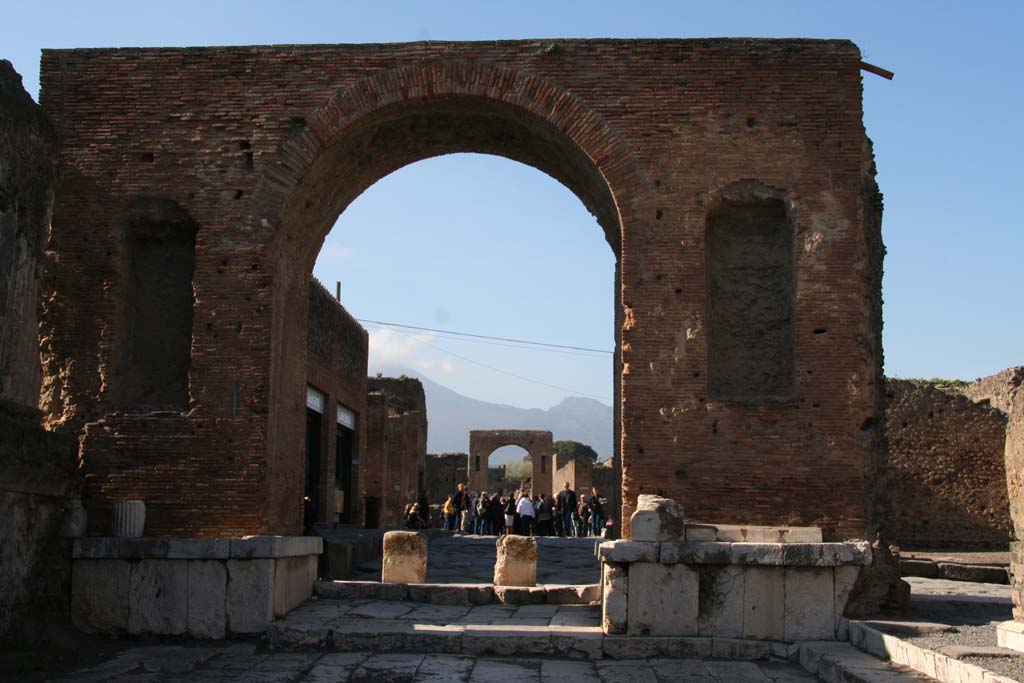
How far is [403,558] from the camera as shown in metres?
11.4

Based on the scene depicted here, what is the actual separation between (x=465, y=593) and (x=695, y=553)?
258 centimetres

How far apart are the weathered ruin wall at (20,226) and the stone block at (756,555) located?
5.80 meters

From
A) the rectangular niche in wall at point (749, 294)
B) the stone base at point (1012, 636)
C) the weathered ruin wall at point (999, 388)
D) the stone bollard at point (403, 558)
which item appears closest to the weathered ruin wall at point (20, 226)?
the stone bollard at point (403, 558)

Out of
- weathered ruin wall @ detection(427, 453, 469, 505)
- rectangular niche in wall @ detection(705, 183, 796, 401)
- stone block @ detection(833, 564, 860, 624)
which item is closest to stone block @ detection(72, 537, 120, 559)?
rectangular niche in wall @ detection(705, 183, 796, 401)

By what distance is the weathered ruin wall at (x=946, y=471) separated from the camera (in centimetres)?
2019

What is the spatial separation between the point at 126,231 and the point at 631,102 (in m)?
5.00

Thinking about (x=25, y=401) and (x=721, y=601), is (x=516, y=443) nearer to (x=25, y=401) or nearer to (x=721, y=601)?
(x=721, y=601)

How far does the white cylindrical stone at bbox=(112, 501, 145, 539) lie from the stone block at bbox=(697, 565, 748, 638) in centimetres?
495

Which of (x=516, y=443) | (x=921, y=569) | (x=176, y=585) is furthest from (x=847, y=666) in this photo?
(x=516, y=443)

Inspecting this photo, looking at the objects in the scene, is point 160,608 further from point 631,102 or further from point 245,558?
point 631,102

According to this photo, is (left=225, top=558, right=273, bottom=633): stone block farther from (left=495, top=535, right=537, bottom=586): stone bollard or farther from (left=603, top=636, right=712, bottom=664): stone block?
(left=603, top=636, right=712, bottom=664): stone block

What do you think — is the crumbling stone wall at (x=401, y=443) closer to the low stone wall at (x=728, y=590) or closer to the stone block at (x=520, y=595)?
the stone block at (x=520, y=595)

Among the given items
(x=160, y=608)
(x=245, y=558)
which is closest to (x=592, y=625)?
(x=245, y=558)

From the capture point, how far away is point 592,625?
31.5ft
